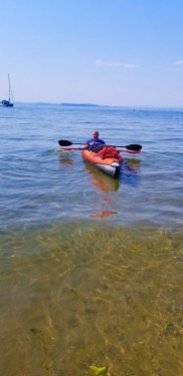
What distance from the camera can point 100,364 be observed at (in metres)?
4.91

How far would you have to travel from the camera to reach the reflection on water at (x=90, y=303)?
500 centimetres

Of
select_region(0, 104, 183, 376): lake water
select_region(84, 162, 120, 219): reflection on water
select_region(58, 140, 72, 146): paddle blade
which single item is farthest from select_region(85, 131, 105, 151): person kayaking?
select_region(0, 104, 183, 376): lake water

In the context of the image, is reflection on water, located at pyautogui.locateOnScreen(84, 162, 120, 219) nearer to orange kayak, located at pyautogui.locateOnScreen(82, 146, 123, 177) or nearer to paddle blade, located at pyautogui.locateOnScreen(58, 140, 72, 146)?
orange kayak, located at pyautogui.locateOnScreen(82, 146, 123, 177)

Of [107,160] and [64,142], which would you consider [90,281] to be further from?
[64,142]

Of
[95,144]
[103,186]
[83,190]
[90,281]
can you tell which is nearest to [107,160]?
[103,186]

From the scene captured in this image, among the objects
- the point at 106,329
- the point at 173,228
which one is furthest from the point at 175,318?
the point at 173,228

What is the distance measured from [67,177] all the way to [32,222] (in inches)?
260

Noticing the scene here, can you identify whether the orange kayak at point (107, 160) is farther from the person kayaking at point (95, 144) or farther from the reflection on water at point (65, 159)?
the reflection on water at point (65, 159)

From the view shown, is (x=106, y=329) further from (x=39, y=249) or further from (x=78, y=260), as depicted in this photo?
(x=39, y=249)

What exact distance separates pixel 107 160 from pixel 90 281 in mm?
10085

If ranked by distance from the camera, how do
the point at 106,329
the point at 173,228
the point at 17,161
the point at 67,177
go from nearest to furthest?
the point at 106,329 → the point at 173,228 → the point at 67,177 → the point at 17,161

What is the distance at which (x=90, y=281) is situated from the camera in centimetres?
695

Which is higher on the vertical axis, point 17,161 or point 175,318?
point 175,318

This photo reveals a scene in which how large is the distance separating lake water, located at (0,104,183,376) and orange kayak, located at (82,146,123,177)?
6.68 ft
